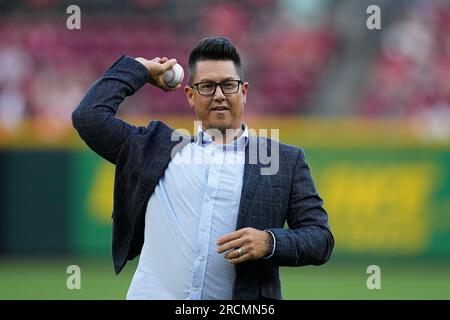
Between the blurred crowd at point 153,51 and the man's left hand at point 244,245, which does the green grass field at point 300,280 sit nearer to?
the blurred crowd at point 153,51

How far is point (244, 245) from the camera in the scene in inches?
136

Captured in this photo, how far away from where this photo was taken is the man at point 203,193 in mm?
3635

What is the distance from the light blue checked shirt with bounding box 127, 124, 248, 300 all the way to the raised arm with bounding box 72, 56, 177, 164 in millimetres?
234

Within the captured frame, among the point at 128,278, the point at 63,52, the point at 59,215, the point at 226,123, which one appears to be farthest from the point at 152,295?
the point at 63,52

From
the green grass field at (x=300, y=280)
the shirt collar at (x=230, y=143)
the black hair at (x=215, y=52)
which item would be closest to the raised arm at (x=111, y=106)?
the black hair at (x=215, y=52)

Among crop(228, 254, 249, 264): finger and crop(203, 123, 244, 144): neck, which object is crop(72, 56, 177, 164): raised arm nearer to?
crop(203, 123, 244, 144): neck

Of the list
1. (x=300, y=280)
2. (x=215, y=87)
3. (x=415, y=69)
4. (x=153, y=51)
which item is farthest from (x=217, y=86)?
(x=153, y=51)

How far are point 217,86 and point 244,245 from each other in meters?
0.68

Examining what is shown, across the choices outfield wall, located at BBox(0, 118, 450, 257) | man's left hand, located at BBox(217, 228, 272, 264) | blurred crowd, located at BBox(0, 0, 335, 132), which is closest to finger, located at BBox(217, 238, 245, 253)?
man's left hand, located at BBox(217, 228, 272, 264)

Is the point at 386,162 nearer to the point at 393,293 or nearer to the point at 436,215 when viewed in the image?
the point at 436,215

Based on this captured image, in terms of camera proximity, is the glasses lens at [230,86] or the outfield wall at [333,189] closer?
the glasses lens at [230,86]

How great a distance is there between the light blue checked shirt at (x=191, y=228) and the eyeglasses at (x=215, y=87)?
204mm

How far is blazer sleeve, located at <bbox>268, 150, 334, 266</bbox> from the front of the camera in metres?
3.53

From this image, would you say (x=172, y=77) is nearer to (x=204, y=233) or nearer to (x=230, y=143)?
(x=230, y=143)
